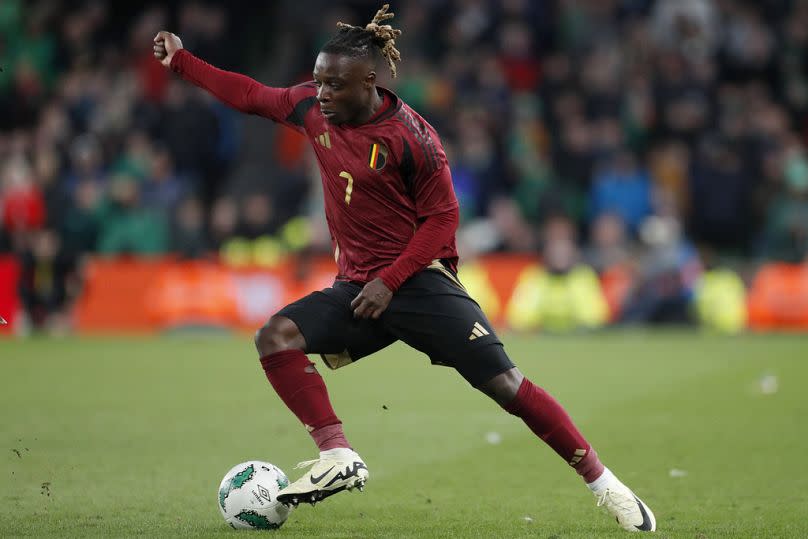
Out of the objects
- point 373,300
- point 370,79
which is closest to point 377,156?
point 370,79

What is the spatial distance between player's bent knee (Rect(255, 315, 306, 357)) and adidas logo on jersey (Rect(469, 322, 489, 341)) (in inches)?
30.6

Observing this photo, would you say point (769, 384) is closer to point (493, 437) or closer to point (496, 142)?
point (493, 437)

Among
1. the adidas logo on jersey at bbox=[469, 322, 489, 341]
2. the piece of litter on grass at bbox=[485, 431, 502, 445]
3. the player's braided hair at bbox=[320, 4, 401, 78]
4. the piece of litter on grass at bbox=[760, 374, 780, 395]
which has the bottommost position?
the piece of litter on grass at bbox=[485, 431, 502, 445]

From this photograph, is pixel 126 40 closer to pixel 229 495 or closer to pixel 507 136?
pixel 507 136

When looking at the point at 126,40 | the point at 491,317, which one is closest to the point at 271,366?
the point at 491,317

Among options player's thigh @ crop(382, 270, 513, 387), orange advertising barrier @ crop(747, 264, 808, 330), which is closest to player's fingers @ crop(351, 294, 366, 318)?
player's thigh @ crop(382, 270, 513, 387)

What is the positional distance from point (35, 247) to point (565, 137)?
7730 millimetres

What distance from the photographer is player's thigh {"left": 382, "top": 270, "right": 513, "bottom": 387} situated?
6.32m

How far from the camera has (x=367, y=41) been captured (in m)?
6.44

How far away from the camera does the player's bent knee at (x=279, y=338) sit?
6.38 metres

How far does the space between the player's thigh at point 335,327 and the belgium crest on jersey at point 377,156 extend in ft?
2.01

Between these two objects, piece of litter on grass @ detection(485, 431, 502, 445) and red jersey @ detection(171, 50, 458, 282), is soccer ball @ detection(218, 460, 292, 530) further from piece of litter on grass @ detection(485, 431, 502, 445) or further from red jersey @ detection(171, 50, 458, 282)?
piece of litter on grass @ detection(485, 431, 502, 445)

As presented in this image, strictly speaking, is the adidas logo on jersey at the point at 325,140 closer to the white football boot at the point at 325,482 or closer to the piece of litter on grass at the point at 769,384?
the white football boot at the point at 325,482

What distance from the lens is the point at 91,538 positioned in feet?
19.7
